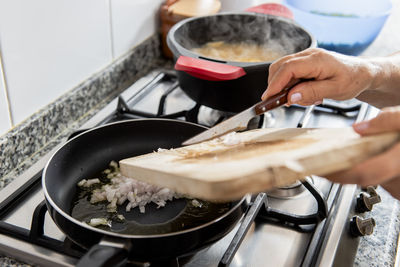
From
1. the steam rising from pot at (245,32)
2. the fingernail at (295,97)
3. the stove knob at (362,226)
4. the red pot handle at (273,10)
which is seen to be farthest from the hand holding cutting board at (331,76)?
the red pot handle at (273,10)

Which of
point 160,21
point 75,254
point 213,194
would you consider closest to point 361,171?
point 213,194

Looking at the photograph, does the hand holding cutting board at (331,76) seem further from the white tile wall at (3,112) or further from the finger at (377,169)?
the white tile wall at (3,112)

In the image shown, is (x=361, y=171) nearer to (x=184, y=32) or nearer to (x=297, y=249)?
(x=297, y=249)

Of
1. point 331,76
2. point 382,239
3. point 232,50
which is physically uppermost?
point 331,76

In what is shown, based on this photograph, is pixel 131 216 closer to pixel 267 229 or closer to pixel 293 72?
pixel 267 229

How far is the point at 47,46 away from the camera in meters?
0.91

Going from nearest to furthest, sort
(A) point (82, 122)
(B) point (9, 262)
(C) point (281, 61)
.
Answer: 1. (B) point (9, 262)
2. (C) point (281, 61)
3. (A) point (82, 122)

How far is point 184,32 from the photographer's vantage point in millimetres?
1090

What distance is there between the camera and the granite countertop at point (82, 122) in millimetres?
785

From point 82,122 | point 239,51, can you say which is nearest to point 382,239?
point 239,51

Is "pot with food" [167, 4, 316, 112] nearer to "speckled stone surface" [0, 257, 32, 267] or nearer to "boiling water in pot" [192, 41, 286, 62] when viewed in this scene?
"boiling water in pot" [192, 41, 286, 62]

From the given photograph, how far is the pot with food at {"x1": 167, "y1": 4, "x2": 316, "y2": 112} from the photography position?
88 centimetres

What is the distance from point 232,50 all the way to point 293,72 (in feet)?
1.37

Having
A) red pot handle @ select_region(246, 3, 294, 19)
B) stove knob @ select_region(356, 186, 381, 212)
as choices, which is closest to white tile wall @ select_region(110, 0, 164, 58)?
red pot handle @ select_region(246, 3, 294, 19)
